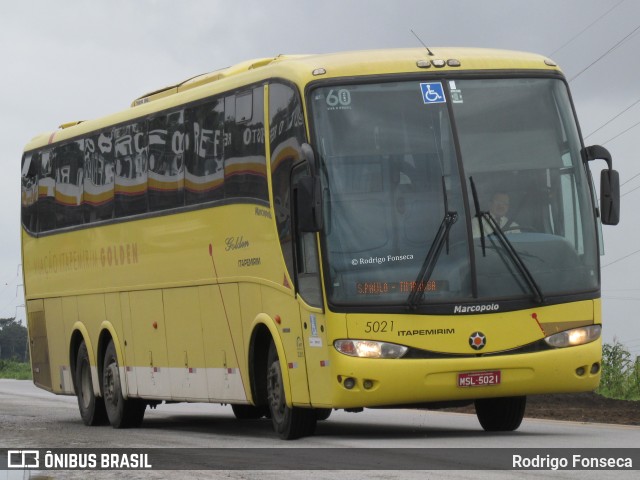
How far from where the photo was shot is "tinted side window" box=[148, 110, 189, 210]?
64.8 feet

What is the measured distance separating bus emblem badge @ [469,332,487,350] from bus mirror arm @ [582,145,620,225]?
5.77ft

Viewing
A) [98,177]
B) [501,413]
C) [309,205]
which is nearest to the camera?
[309,205]

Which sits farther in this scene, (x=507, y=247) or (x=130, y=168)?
(x=130, y=168)

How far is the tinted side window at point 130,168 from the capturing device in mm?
21031

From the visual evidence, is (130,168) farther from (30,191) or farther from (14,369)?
(14,369)

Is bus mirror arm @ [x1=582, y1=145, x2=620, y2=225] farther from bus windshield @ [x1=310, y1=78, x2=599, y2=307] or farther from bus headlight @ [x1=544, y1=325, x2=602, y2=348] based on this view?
bus headlight @ [x1=544, y1=325, x2=602, y2=348]

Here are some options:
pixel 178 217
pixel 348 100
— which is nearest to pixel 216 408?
pixel 178 217

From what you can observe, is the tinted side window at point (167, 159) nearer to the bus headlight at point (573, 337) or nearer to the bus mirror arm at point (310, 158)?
the bus mirror arm at point (310, 158)

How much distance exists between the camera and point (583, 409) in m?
22.0

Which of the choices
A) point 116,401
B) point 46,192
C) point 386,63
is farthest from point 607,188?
point 46,192

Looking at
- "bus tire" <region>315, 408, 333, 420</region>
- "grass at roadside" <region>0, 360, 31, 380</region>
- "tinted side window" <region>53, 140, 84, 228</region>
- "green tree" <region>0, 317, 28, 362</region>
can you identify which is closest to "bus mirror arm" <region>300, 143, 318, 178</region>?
"bus tire" <region>315, 408, 333, 420</region>

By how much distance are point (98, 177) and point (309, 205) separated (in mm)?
7745

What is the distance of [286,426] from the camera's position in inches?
667

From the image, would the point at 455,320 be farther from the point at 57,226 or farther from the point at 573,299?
the point at 57,226
